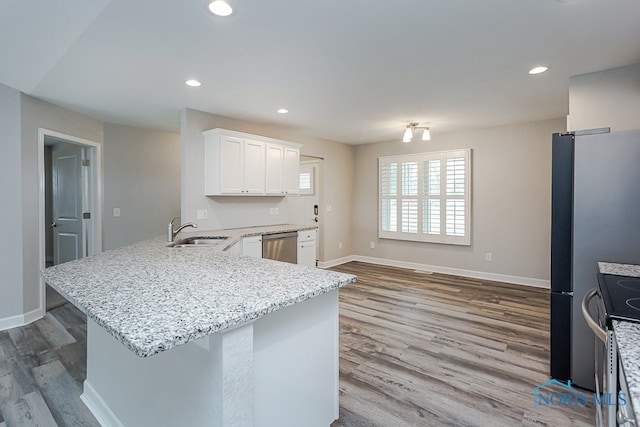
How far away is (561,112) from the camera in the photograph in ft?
13.1

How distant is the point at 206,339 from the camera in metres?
1.10

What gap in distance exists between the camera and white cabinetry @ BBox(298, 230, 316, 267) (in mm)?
4516

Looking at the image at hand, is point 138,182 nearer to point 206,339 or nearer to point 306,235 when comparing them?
point 306,235

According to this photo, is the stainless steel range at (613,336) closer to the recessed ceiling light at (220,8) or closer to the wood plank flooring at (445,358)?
the wood plank flooring at (445,358)

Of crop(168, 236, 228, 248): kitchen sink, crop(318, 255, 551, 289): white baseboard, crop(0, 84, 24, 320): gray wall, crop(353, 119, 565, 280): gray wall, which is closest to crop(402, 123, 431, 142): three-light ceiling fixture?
crop(353, 119, 565, 280): gray wall

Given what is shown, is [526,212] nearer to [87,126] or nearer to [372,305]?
[372,305]

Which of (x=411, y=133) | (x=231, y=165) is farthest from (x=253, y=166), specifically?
(x=411, y=133)

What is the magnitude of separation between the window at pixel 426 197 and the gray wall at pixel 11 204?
17.2 feet

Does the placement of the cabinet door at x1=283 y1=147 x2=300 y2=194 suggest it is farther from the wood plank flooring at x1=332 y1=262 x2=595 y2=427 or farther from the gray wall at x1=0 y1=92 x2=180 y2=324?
the gray wall at x1=0 y1=92 x2=180 y2=324

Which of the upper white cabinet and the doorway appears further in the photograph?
the doorway

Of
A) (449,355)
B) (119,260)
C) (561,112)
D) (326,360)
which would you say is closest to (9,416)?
(119,260)

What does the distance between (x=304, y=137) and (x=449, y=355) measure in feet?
13.3

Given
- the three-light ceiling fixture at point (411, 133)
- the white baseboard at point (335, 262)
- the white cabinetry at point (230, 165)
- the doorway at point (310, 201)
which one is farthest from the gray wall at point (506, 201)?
the white cabinetry at point (230, 165)

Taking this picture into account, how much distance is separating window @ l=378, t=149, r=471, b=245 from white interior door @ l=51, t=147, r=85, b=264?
16.1 ft
